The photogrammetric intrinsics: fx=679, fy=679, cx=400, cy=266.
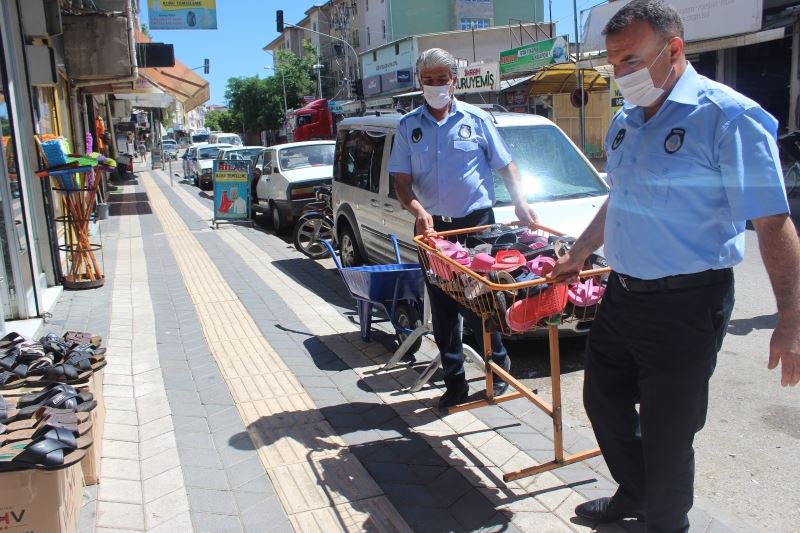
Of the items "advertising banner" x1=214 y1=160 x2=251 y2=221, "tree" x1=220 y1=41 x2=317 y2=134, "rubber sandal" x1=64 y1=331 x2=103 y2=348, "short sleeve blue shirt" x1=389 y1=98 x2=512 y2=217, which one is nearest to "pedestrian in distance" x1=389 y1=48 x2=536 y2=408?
"short sleeve blue shirt" x1=389 y1=98 x2=512 y2=217

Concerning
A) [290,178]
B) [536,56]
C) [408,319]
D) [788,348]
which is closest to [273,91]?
[536,56]

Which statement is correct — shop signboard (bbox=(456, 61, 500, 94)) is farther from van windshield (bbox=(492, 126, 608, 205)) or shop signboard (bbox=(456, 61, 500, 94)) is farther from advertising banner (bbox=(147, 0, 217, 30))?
van windshield (bbox=(492, 126, 608, 205))

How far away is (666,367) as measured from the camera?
2451mm

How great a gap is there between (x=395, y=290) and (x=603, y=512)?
2407 millimetres

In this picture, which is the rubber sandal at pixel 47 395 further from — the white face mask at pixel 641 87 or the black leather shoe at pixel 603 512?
the white face mask at pixel 641 87

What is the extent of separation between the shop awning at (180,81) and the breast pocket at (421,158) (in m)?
18.6

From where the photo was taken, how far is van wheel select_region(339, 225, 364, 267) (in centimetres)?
828

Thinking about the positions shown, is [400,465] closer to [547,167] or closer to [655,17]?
[655,17]

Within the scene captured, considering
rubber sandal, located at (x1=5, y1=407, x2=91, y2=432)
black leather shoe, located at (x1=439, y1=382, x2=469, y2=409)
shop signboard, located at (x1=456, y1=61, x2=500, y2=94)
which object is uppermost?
shop signboard, located at (x1=456, y1=61, x2=500, y2=94)

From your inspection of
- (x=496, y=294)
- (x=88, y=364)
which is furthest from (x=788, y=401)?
(x=88, y=364)

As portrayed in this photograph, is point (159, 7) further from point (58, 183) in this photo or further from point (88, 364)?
point (88, 364)

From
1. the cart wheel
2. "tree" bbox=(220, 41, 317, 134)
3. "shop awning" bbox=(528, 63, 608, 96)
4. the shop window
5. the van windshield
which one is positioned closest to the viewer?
the cart wheel

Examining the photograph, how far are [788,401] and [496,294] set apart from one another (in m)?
2.64

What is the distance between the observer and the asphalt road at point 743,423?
325 centimetres
